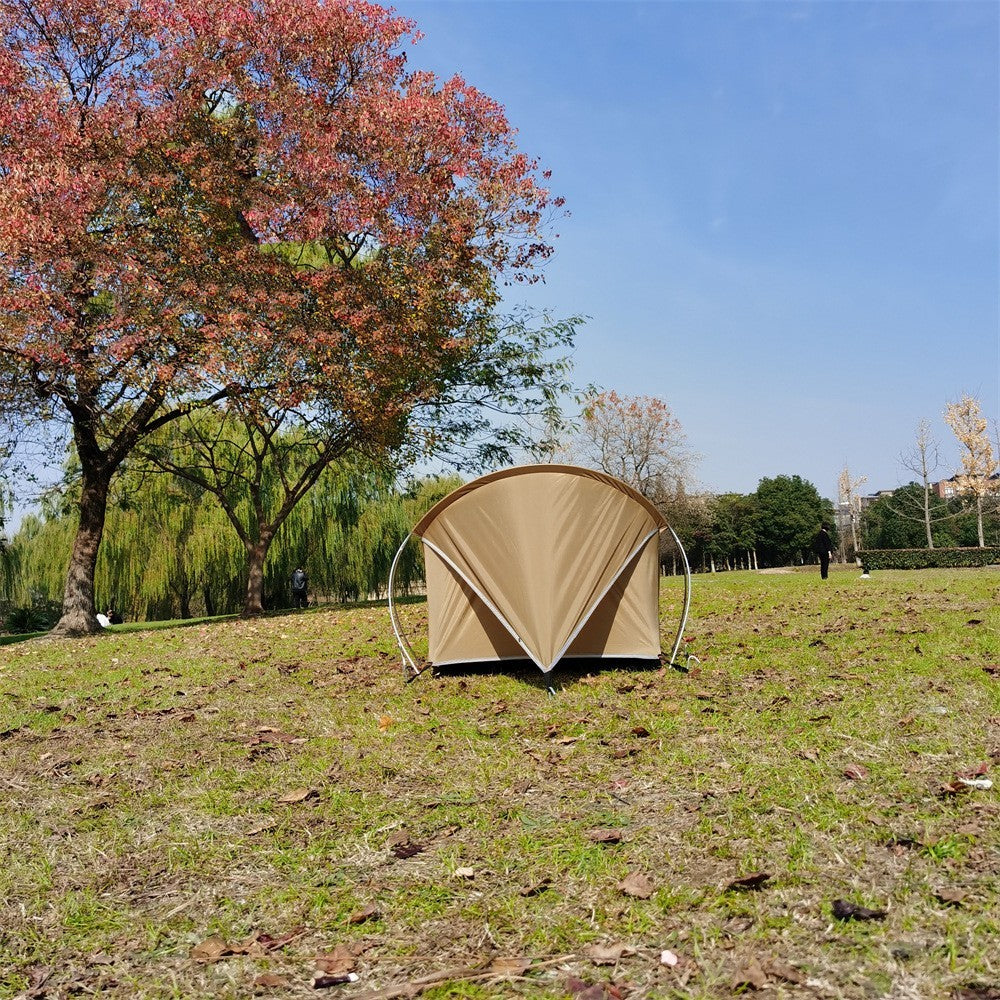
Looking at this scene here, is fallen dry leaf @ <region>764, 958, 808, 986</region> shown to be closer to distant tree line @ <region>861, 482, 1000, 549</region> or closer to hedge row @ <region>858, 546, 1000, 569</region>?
hedge row @ <region>858, 546, 1000, 569</region>

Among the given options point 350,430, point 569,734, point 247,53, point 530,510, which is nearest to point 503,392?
point 350,430

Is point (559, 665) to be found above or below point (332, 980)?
above

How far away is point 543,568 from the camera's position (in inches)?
325

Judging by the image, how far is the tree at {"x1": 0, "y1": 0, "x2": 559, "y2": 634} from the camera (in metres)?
17.2

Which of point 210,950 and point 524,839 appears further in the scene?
point 524,839

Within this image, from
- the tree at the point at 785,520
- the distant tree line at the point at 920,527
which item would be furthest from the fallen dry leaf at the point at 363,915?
the tree at the point at 785,520

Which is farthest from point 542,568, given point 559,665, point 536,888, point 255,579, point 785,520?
point 785,520

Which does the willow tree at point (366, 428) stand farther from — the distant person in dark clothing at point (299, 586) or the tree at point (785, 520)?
the tree at point (785, 520)

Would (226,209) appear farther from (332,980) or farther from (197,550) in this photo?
(332,980)

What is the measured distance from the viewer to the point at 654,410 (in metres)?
48.9

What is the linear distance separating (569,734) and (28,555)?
29154 millimetres

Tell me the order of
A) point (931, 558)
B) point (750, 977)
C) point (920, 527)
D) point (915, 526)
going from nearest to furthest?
point (750, 977) < point (931, 558) < point (920, 527) < point (915, 526)

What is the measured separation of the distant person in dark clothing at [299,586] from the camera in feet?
94.6

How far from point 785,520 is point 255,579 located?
5459 cm
